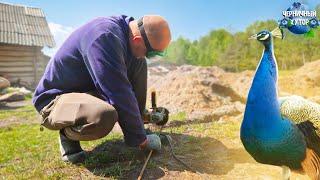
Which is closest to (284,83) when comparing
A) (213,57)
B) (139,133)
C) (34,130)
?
(34,130)

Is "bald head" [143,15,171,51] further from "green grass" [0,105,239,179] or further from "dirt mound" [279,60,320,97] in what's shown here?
"dirt mound" [279,60,320,97]

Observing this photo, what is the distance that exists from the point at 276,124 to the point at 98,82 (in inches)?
58.3

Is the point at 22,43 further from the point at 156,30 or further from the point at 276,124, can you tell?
the point at 276,124

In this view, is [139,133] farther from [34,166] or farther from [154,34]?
[34,166]

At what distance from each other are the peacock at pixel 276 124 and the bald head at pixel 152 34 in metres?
1.01

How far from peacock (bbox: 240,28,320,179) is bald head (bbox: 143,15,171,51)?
1.00 m

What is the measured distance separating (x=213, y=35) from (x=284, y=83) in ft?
87.0

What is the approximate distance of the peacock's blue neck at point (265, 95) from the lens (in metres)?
2.75

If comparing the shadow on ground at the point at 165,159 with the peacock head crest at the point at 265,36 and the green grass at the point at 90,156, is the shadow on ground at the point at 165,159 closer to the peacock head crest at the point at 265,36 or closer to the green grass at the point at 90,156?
the green grass at the point at 90,156

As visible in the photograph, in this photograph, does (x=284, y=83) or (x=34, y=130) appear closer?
(x=34, y=130)

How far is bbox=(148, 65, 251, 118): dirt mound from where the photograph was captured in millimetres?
7914

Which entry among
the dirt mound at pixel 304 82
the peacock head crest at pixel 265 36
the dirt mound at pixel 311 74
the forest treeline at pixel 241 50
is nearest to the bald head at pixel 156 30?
the peacock head crest at pixel 265 36

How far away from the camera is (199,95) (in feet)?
28.6

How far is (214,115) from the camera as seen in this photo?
731cm
